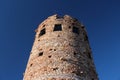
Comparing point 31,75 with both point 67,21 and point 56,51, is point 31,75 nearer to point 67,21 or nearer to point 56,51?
point 56,51

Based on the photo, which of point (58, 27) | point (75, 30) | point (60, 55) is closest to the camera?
point (60, 55)

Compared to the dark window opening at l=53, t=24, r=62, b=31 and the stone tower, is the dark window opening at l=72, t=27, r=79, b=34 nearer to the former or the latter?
the stone tower

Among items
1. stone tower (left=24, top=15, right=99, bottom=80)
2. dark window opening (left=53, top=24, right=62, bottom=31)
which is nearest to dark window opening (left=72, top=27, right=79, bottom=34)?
stone tower (left=24, top=15, right=99, bottom=80)

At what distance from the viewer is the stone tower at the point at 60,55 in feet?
47.2

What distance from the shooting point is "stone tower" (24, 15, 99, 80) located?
47.2 ft

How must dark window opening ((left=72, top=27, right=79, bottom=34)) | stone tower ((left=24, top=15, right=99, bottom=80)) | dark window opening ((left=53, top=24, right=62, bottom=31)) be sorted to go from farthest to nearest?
dark window opening ((left=72, top=27, right=79, bottom=34)) → dark window opening ((left=53, top=24, right=62, bottom=31)) → stone tower ((left=24, top=15, right=99, bottom=80))

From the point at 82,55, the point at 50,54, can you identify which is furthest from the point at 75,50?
the point at 50,54

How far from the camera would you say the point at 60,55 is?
15.3m

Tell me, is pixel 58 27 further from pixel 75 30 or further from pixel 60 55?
pixel 60 55

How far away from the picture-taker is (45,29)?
1889 cm

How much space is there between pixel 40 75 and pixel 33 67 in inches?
50.8

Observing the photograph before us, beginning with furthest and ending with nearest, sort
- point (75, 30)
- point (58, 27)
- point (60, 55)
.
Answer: point (75, 30)
point (58, 27)
point (60, 55)

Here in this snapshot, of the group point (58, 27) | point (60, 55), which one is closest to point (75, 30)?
point (58, 27)

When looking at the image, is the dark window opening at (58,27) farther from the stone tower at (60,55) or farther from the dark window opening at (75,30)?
the dark window opening at (75,30)
